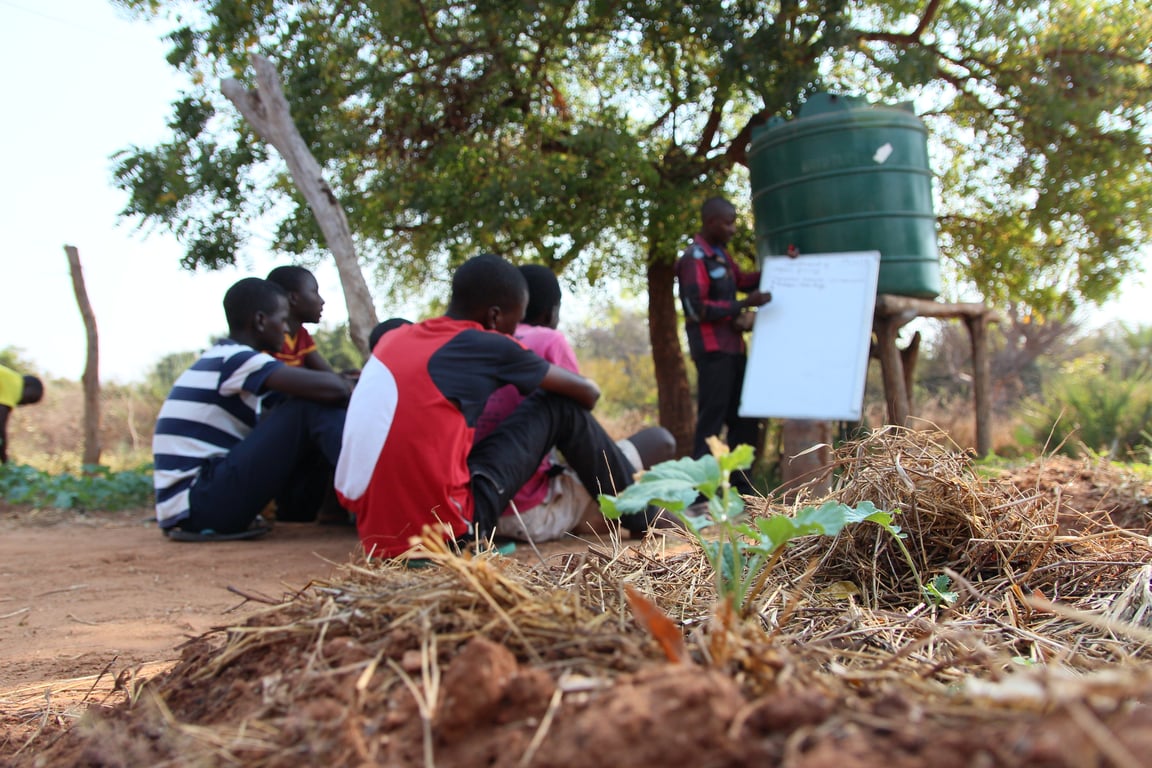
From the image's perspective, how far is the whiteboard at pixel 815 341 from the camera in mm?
4645

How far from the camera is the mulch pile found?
2.55 ft

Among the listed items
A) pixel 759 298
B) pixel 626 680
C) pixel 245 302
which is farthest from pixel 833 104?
pixel 626 680

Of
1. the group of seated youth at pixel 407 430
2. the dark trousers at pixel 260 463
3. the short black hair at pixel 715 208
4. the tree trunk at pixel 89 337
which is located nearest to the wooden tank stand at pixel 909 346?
the short black hair at pixel 715 208

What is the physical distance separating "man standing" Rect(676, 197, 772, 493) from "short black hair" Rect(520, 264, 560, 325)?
1024mm

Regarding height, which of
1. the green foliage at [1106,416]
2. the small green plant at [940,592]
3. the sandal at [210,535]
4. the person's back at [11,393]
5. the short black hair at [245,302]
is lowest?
the green foliage at [1106,416]

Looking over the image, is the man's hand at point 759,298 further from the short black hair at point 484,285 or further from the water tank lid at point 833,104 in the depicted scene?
the short black hair at point 484,285

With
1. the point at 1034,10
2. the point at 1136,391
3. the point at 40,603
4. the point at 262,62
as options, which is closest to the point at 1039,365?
the point at 1136,391

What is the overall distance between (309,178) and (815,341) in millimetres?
3180

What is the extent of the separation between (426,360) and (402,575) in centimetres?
188

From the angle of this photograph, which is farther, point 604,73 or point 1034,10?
point 604,73

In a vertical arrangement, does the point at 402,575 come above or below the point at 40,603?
above

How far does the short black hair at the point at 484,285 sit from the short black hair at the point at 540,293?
915 millimetres

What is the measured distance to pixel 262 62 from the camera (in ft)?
16.9

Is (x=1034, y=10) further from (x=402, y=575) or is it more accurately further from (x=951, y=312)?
(x=402, y=575)
